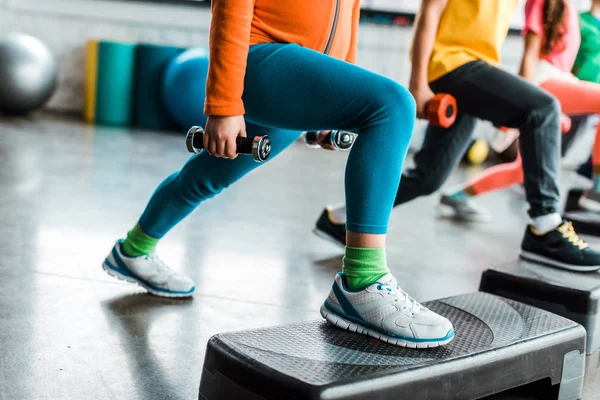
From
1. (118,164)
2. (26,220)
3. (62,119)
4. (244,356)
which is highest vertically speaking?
(244,356)

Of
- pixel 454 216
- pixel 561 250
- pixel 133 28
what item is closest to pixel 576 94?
pixel 561 250

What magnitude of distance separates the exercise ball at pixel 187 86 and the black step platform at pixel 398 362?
4117 millimetres

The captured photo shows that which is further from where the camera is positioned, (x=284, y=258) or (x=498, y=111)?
(x=284, y=258)

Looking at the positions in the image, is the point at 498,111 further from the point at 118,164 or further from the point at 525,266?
the point at 118,164

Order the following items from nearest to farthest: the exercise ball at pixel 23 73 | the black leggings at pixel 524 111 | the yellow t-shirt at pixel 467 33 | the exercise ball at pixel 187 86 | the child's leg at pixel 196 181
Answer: the child's leg at pixel 196 181 → the black leggings at pixel 524 111 → the yellow t-shirt at pixel 467 33 → the exercise ball at pixel 187 86 → the exercise ball at pixel 23 73

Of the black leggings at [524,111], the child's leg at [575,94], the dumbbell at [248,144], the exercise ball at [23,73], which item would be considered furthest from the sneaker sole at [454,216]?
the exercise ball at [23,73]

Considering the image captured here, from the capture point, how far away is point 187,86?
5484 mm

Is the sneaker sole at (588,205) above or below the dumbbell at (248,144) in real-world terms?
below

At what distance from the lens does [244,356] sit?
1.24m

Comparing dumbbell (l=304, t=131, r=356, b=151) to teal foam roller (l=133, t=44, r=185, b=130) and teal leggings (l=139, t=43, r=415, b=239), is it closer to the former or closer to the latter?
teal leggings (l=139, t=43, r=415, b=239)

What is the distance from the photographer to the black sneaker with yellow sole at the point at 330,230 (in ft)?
8.94

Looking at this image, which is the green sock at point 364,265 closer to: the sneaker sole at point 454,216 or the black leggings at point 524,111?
the black leggings at point 524,111

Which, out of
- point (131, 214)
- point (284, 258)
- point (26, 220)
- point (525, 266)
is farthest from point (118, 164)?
point (525, 266)

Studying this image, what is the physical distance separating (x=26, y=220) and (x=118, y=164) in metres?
1.51
